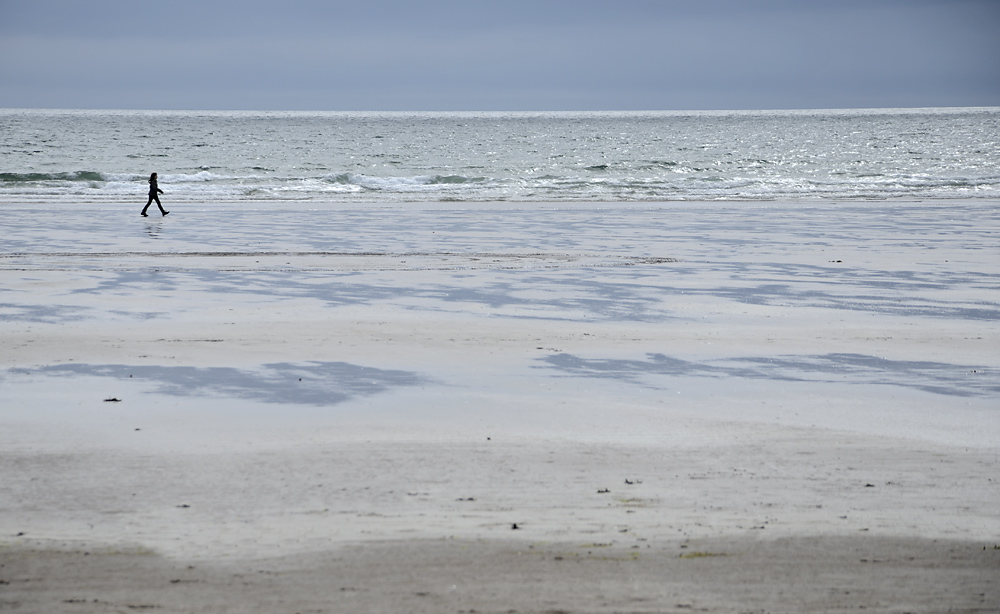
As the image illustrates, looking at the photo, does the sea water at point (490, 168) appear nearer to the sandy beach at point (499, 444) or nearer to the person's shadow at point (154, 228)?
the person's shadow at point (154, 228)

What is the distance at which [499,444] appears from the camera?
6.31 meters

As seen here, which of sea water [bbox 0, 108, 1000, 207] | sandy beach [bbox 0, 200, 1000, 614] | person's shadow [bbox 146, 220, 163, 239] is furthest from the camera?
sea water [bbox 0, 108, 1000, 207]

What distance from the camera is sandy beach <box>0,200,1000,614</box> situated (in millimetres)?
4324

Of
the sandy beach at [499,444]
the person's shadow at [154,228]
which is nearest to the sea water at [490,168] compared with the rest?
the person's shadow at [154,228]

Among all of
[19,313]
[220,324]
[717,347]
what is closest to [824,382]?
[717,347]

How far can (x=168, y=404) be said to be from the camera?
7.23m

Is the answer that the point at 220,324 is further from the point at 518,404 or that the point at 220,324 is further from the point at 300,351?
the point at 518,404

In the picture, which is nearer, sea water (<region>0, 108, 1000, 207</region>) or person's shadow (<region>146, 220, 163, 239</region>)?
person's shadow (<region>146, 220, 163, 239</region>)

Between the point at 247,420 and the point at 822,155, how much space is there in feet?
273

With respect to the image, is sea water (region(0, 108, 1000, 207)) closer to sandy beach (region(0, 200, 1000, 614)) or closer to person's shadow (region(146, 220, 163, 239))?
person's shadow (region(146, 220, 163, 239))

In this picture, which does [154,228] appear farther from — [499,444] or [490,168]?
[490,168]

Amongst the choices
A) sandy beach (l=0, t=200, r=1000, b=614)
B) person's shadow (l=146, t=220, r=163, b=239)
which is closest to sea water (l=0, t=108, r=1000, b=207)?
person's shadow (l=146, t=220, r=163, b=239)

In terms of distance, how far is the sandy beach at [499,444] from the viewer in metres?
4.32

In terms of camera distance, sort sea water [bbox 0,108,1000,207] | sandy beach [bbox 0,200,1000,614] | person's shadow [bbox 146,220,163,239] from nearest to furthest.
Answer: sandy beach [bbox 0,200,1000,614], person's shadow [bbox 146,220,163,239], sea water [bbox 0,108,1000,207]
